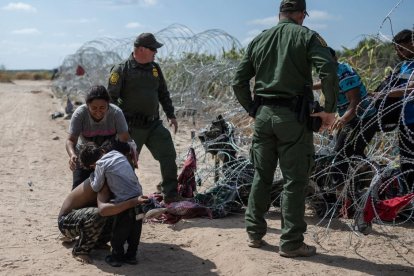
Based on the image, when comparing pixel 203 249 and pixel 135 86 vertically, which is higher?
pixel 135 86

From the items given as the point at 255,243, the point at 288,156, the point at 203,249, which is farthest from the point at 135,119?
the point at 288,156

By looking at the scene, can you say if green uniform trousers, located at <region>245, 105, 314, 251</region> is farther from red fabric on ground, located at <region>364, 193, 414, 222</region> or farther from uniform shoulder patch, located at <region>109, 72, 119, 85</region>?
uniform shoulder patch, located at <region>109, 72, 119, 85</region>

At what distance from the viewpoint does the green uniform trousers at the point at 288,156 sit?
4.07m

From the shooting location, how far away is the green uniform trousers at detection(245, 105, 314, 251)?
4066 millimetres

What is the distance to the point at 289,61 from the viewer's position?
13.2 feet

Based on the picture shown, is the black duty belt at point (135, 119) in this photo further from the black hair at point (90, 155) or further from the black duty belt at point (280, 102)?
the black duty belt at point (280, 102)

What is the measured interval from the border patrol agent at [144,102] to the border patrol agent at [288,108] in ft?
5.34

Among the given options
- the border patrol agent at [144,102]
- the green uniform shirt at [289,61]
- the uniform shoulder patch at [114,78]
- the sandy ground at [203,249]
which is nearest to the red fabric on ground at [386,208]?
the sandy ground at [203,249]

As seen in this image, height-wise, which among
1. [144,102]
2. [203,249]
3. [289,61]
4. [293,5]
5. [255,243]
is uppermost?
[293,5]

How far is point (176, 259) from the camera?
14.5ft

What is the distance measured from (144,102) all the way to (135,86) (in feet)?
0.59

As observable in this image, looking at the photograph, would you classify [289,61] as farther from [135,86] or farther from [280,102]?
[135,86]

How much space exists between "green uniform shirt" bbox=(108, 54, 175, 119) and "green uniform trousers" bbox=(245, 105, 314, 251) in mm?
1754

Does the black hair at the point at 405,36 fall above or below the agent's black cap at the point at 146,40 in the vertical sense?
above
